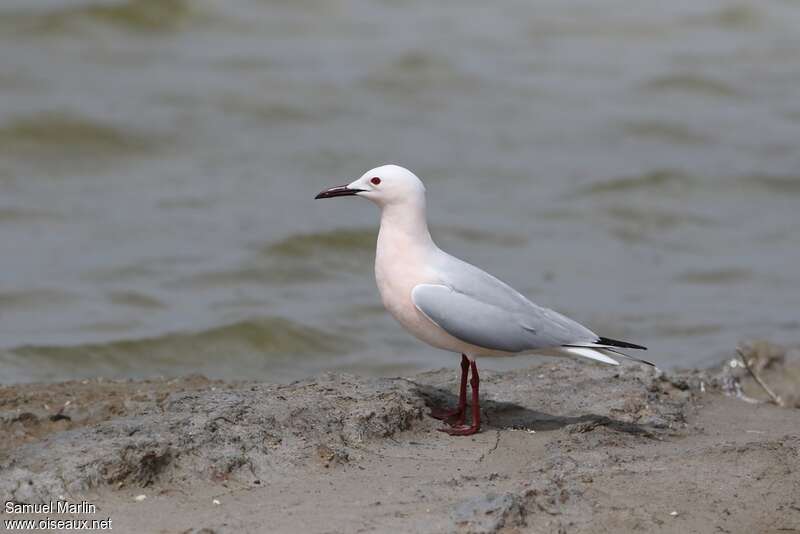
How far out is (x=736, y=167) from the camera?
13641mm

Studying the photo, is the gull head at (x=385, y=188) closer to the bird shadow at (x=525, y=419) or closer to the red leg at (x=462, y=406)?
the red leg at (x=462, y=406)

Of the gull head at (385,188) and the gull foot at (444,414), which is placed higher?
the gull head at (385,188)

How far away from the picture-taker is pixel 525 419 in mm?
5738

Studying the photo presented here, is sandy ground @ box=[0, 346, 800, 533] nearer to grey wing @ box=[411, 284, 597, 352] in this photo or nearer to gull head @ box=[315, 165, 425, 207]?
grey wing @ box=[411, 284, 597, 352]

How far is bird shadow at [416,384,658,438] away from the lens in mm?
5594

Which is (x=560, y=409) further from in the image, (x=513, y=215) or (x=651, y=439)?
(x=513, y=215)

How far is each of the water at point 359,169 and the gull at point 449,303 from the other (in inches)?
120

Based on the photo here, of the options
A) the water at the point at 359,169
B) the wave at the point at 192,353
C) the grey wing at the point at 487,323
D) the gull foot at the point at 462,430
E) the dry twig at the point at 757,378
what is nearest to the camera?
the grey wing at the point at 487,323

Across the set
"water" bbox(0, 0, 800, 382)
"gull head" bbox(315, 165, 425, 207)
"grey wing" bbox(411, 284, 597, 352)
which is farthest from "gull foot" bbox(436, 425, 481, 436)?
"water" bbox(0, 0, 800, 382)

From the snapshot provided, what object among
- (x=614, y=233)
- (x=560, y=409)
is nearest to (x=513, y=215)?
(x=614, y=233)

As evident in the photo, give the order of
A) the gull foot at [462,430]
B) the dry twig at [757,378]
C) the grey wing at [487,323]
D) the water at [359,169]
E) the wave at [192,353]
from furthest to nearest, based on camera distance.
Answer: the water at [359,169] → the wave at [192,353] → the dry twig at [757,378] → the gull foot at [462,430] → the grey wing at [487,323]

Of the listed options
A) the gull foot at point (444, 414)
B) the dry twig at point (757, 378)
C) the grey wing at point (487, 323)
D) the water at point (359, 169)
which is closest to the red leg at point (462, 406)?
the gull foot at point (444, 414)

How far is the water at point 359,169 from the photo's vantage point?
928cm

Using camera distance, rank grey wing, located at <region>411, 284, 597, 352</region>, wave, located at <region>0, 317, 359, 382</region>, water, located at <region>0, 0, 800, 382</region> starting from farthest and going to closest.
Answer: water, located at <region>0, 0, 800, 382</region>, wave, located at <region>0, 317, 359, 382</region>, grey wing, located at <region>411, 284, 597, 352</region>
